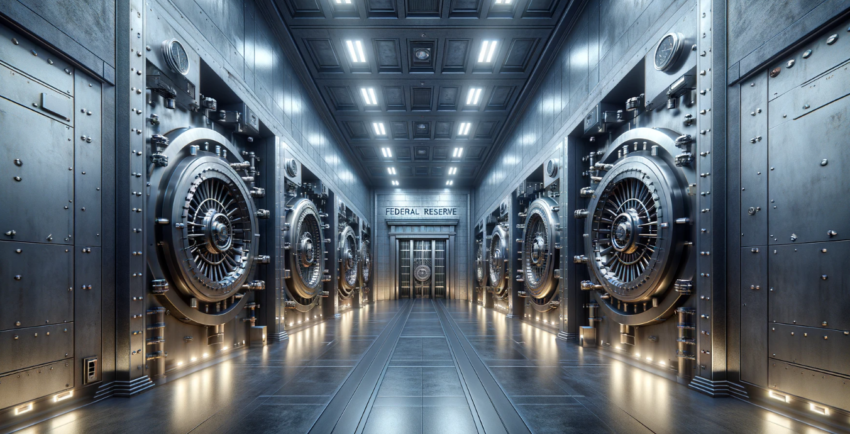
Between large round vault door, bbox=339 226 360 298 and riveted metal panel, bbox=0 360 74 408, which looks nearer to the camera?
riveted metal panel, bbox=0 360 74 408

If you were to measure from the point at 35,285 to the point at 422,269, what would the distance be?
1900 cm

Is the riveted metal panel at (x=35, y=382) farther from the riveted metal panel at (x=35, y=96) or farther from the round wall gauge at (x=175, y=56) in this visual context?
the round wall gauge at (x=175, y=56)

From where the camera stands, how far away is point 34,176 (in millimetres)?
3312

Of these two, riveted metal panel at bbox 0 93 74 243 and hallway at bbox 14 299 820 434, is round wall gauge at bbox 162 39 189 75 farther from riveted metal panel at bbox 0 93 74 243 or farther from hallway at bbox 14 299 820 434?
hallway at bbox 14 299 820 434

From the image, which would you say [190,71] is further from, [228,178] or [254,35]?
[254,35]

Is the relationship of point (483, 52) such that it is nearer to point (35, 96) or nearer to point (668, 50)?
point (668, 50)

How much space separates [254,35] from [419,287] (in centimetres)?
1665

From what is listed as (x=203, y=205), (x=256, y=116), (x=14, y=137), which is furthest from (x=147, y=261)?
(x=256, y=116)

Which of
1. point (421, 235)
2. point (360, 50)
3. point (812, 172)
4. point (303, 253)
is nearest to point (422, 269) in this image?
point (421, 235)

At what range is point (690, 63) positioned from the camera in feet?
14.7

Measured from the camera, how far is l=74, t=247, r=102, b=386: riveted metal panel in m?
3.66

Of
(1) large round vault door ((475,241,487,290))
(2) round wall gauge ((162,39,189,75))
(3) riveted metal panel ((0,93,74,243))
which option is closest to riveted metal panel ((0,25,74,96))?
(3) riveted metal panel ((0,93,74,243))

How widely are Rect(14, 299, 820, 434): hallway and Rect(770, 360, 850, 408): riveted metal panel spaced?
26cm

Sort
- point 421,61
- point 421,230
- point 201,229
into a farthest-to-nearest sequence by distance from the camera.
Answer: point 421,230 → point 421,61 → point 201,229
